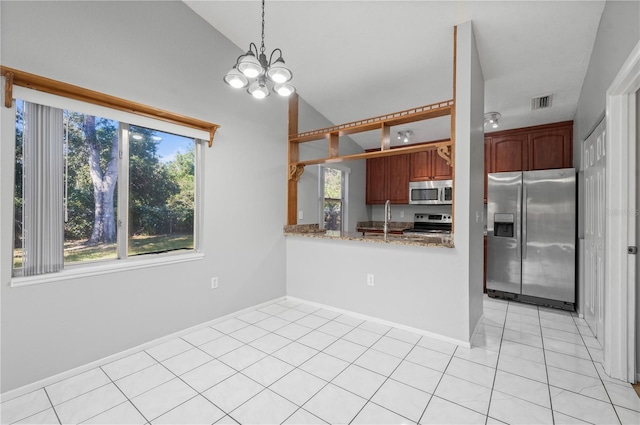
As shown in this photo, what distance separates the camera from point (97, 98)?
7.33 ft

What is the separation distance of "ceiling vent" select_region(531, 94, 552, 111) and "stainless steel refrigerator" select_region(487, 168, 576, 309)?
2.70 feet

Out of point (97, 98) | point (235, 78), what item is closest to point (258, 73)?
point (235, 78)

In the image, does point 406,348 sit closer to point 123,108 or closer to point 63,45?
point 123,108

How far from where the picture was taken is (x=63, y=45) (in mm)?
2096

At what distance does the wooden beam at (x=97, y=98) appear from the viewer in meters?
1.89

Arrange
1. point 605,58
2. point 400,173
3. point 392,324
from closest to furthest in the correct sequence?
point 605,58, point 392,324, point 400,173

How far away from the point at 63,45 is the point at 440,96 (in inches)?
148

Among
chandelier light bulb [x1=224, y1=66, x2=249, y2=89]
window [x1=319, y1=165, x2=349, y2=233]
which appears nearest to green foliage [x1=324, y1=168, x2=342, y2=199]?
window [x1=319, y1=165, x2=349, y2=233]

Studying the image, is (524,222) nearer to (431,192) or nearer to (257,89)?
(431,192)

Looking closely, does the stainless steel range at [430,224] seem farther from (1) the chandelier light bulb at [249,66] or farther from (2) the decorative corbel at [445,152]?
(1) the chandelier light bulb at [249,66]

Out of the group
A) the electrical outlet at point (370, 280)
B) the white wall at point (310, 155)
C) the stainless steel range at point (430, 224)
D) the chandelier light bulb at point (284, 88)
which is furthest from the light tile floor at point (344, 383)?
the stainless steel range at point (430, 224)

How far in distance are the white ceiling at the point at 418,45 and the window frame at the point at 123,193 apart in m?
1.19

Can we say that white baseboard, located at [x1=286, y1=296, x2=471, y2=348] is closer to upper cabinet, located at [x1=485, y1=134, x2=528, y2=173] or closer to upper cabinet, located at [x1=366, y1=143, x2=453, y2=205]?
upper cabinet, located at [x1=366, y1=143, x2=453, y2=205]

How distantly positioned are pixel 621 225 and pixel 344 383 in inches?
86.5
